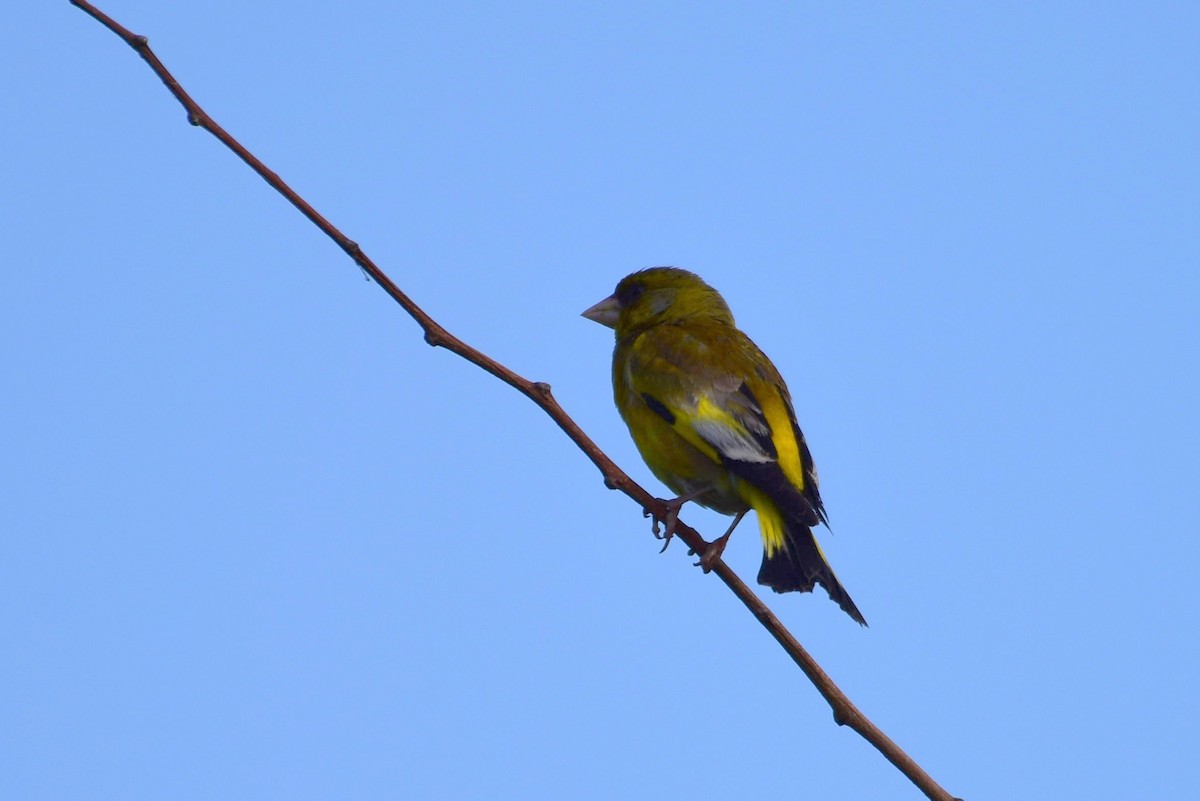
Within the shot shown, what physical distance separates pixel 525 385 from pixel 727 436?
2.27m

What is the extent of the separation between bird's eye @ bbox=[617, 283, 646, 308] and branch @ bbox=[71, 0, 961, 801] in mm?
3656

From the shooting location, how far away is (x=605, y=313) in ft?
23.0

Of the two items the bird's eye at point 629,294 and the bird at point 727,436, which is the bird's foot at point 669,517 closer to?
the bird at point 727,436

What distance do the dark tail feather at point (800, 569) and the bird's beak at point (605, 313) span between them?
2.23m

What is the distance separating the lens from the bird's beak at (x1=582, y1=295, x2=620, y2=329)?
6988mm

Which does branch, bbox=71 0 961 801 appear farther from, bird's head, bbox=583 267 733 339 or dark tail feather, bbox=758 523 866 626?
bird's head, bbox=583 267 733 339

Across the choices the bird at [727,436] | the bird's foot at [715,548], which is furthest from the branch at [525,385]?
the bird at [727,436]

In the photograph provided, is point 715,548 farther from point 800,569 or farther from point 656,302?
point 656,302

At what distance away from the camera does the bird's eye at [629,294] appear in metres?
7.12

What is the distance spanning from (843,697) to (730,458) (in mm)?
2393

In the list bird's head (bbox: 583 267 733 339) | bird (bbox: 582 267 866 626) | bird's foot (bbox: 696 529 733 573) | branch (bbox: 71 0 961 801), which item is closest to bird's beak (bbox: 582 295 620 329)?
bird's head (bbox: 583 267 733 339)

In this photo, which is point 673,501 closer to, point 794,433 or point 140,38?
point 794,433

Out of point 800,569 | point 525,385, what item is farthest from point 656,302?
point 525,385

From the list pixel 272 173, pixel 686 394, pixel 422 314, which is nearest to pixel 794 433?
pixel 686 394
